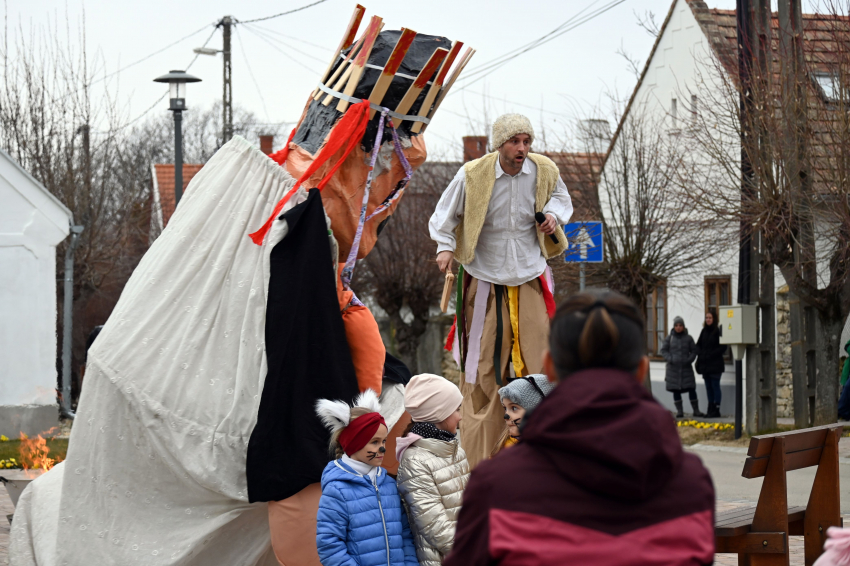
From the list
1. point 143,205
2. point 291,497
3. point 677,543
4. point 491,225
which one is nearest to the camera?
point 677,543

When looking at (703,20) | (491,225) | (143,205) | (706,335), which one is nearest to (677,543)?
(491,225)

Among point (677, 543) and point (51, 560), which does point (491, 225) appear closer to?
point (51, 560)

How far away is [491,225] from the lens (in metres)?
5.57

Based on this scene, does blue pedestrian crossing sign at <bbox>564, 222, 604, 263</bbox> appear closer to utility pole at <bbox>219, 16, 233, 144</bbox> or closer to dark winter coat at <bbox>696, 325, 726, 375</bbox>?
dark winter coat at <bbox>696, 325, 726, 375</bbox>

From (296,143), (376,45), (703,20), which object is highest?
(703,20)

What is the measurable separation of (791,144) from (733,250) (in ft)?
18.0

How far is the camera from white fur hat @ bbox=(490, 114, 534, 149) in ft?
17.6

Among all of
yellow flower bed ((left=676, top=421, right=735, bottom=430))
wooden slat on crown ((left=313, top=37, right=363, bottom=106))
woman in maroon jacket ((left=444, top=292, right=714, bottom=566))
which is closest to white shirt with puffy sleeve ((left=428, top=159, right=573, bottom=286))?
wooden slat on crown ((left=313, top=37, right=363, bottom=106))

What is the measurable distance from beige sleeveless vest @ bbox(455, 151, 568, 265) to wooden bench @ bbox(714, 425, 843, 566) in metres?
1.54

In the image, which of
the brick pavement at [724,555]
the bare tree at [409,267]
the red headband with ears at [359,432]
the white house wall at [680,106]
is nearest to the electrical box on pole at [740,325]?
the white house wall at [680,106]

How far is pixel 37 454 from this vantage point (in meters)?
7.21

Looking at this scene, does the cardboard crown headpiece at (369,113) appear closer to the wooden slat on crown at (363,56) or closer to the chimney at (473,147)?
the wooden slat on crown at (363,56)

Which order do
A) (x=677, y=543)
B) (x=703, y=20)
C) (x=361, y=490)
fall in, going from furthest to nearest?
(x=703, y=20)
(x=361, y=490)
(x=677, y=543)

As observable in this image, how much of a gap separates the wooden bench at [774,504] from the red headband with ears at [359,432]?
1596 millimetres
